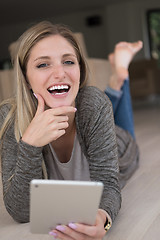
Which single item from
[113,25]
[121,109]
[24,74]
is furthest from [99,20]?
[24,74]

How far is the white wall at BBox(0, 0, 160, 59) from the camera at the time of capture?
916 cm

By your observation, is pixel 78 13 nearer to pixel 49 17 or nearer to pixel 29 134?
pixel 49 17

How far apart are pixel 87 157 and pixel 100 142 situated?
0.12 m

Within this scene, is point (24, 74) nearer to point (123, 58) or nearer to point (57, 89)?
point (57, 89)

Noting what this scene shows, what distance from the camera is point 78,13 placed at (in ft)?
32.9

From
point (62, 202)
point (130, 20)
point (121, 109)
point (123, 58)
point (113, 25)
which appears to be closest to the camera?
point (62, 202)

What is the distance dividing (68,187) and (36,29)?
23.8 inches

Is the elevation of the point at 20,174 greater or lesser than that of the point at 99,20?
lesser

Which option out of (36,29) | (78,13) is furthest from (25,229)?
(78,13)

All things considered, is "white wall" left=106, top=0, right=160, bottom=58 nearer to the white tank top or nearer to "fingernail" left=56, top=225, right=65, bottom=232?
the white tank top

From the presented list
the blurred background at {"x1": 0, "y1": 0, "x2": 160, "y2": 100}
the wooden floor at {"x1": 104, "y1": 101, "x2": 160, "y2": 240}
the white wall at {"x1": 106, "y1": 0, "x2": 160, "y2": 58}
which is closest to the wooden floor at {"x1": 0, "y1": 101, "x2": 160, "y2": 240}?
the wooden floor at {"x1": 104, "y1": 101, "x2": 160, "y2": 240}

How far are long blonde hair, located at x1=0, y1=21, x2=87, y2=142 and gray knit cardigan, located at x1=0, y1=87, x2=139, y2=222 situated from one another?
0.04 m

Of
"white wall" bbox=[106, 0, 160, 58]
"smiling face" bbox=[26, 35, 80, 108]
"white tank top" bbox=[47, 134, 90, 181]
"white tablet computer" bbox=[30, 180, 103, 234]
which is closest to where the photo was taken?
"white tablet computer" bbox=[30, 180, 103, 234]

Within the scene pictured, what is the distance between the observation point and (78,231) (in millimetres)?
818
